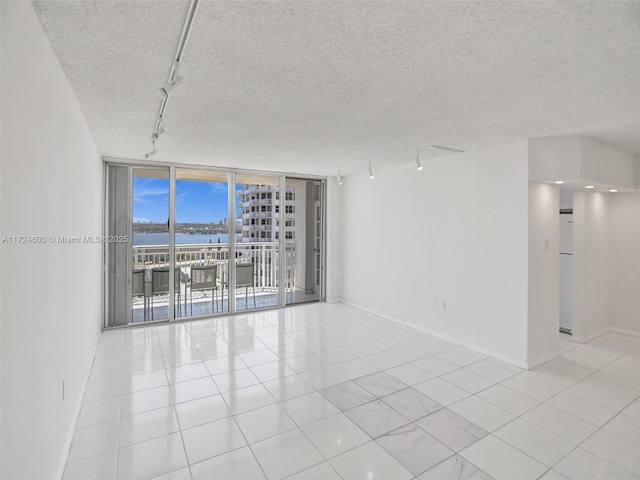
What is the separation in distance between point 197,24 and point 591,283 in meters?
5.57

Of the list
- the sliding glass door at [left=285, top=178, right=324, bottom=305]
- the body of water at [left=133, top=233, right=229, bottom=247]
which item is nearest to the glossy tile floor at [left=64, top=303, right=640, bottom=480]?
the body of water at [left=133, top=233, right=229, bottom=247]

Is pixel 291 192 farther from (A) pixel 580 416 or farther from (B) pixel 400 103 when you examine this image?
(A) pixel 580 416

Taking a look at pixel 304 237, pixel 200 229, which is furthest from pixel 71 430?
pixel 304 237

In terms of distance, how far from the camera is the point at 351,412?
8.76 feet

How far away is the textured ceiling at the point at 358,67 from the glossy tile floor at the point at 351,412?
2.50 m

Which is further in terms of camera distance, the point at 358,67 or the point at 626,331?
the point at 626,331

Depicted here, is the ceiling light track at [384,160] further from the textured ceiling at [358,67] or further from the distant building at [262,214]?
the distant building at [262,214]

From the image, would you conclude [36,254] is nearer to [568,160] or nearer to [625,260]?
[568,160]

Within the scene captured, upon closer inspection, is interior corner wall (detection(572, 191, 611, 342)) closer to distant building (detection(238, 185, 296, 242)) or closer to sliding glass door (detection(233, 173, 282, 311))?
sliding glass door (detection(233, 173, 282, 311))

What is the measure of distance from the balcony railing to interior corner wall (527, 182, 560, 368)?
13.7 ft

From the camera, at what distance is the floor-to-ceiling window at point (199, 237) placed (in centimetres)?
491

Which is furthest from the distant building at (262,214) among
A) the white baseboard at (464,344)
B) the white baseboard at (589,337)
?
the white baseboard at (589,337)

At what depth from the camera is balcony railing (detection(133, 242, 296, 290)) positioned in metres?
5.22

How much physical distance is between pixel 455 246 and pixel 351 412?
8.50 feet
